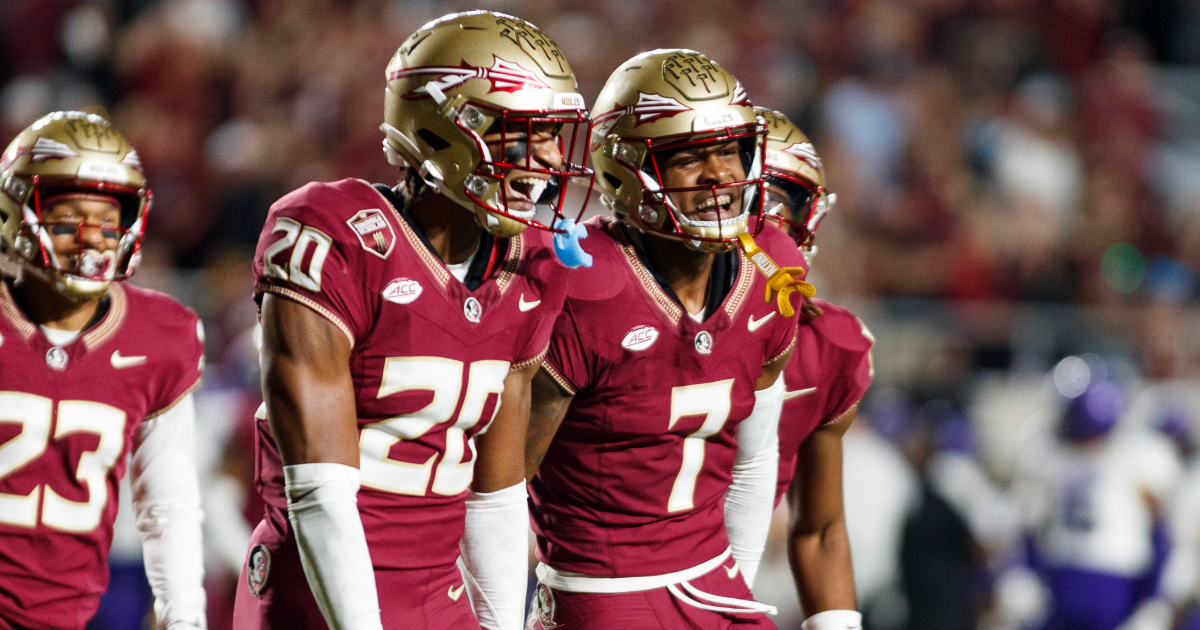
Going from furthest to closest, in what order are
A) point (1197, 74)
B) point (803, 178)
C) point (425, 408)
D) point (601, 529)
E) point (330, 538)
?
point (1197, 74)
point (803, 178)
point (601, 529)
point (425, 408)
point (330, 538)

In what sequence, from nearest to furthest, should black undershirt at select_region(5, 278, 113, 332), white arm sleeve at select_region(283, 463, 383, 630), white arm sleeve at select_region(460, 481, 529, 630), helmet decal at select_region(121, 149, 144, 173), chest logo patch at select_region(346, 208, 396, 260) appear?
white arm sleeve at select_region(283, 463, 383, 630) → chest logo patch at select_region(346, 208, 396, 260) → white arm sleeve at select_region(460, 481, 529, 630) → black undershirt at select_region(5, 278, 113, 332) → helmet decal at select_region(121, 149, 144, 173)

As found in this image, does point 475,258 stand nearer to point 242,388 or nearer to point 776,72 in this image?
point 242,388

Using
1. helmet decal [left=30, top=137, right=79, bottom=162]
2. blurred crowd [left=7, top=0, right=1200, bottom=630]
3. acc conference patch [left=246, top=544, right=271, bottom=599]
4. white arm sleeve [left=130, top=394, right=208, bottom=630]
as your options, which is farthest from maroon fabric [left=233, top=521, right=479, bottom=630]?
A: blurred crowd [left=7, top=0, right=1200, bottom=630]

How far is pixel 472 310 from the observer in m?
2.59

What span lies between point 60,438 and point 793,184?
71.9 inches

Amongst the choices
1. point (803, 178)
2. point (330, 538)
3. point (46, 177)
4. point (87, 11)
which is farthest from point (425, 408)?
point (87, 11)

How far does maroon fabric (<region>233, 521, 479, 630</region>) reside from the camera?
2.51 meters

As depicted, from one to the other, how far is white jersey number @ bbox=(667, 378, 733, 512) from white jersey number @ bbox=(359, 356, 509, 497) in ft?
1.56

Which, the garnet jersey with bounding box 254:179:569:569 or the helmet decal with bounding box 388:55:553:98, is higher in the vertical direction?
the helmet decal with bounding box 388:55:553:98

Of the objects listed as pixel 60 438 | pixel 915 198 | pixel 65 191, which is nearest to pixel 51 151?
pixel 65 191

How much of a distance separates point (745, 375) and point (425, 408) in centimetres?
82

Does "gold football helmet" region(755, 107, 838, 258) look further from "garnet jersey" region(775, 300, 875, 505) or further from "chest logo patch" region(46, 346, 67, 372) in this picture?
"chest logo patch" region(46, 346, 67, 372)

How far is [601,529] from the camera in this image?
2.94 meters

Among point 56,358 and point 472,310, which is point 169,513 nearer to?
point 56,358
